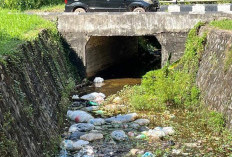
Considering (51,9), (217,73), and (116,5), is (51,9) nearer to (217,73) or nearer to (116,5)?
(116,5)

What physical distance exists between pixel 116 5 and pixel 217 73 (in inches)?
294

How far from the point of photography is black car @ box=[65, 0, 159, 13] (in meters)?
17.9

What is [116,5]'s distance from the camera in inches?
713

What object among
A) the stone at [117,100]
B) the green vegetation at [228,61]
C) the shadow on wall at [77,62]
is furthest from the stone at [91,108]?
the green vegetation at [228,61]

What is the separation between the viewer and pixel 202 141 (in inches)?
402

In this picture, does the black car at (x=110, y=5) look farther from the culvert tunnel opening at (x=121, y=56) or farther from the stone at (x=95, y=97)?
the stone at (x=95, y=97)

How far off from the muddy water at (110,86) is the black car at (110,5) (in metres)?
2.85

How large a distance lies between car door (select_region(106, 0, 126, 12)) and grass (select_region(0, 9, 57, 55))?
302cm

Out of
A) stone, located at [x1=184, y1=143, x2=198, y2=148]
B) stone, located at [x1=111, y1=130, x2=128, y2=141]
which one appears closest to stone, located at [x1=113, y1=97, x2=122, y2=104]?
stone, located at [x1=111, y1=130, x2=128, y2=141]

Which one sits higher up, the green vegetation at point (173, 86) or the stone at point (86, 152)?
the green vegetation at point (173, 86)

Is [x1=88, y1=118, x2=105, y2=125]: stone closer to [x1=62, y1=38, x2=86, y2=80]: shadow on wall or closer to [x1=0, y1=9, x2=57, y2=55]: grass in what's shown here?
[x1=0, y1=9, x2=57, y2=55]: grass

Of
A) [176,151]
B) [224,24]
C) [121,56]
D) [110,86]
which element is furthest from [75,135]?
[121,56]

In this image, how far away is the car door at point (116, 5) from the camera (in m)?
18.1

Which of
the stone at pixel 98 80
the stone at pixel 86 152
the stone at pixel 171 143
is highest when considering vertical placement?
the stone at pixel 98 80
